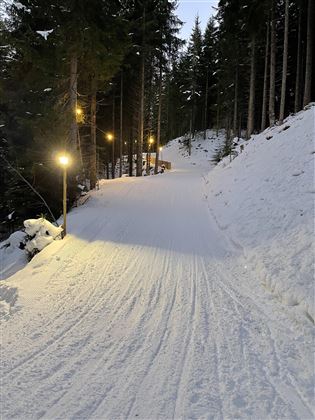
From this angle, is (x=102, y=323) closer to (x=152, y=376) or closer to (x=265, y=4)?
(x=152, y=376)

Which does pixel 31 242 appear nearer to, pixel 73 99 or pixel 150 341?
pixel 150 341

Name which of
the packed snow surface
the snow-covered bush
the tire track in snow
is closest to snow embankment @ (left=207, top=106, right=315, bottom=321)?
the packed snow surface

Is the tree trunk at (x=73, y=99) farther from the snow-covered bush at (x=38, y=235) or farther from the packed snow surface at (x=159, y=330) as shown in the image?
the packed snow surface at (x=159, y=330)

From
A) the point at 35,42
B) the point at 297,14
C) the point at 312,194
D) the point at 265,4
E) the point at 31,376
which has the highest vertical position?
the point at 297,14

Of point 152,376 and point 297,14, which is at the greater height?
point 297,14

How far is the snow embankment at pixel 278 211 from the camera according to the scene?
231 inches

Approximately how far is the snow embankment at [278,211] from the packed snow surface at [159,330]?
73 millimetres

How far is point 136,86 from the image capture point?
86.9ft

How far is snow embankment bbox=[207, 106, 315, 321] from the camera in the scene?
5879 millimetres

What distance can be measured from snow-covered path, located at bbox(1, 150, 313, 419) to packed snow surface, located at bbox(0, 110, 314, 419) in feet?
0.05

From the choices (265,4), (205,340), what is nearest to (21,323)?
(205,340)

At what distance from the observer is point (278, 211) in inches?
335

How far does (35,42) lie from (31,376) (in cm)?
1176

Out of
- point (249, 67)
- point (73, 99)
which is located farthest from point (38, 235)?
point (249, 67)
